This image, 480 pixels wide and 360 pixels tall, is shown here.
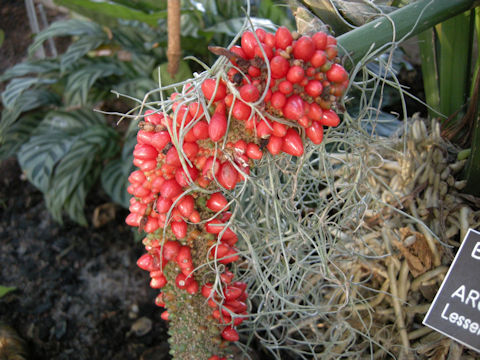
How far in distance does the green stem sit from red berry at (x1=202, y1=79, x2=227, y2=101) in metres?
0.14

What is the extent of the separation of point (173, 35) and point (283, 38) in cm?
71

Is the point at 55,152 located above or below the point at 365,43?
below

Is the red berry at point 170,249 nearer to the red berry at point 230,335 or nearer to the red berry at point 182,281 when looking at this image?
the red berry at point 182,281

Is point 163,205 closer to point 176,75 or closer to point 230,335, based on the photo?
point 230,335

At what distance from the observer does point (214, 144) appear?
19.4 inches

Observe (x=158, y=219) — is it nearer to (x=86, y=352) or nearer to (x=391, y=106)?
(x=86, y=352)

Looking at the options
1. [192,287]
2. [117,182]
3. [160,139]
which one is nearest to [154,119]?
[160,139]

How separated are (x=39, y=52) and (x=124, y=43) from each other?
834 millimetres

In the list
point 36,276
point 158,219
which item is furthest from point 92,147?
point 158,219

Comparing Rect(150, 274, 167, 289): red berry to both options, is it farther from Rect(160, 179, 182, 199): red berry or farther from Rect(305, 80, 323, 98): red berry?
Rect(305, 80, 323, 98): red berry

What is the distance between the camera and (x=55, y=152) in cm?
122

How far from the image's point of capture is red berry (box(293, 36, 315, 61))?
1.37 ft

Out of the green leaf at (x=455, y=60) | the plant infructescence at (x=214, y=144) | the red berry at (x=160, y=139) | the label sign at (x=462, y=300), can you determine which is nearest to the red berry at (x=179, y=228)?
the plant infructescence at (x=214, y=144)

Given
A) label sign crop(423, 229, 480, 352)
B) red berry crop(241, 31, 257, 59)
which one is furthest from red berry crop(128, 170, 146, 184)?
label sign crop(423, 229, 480, 352)
